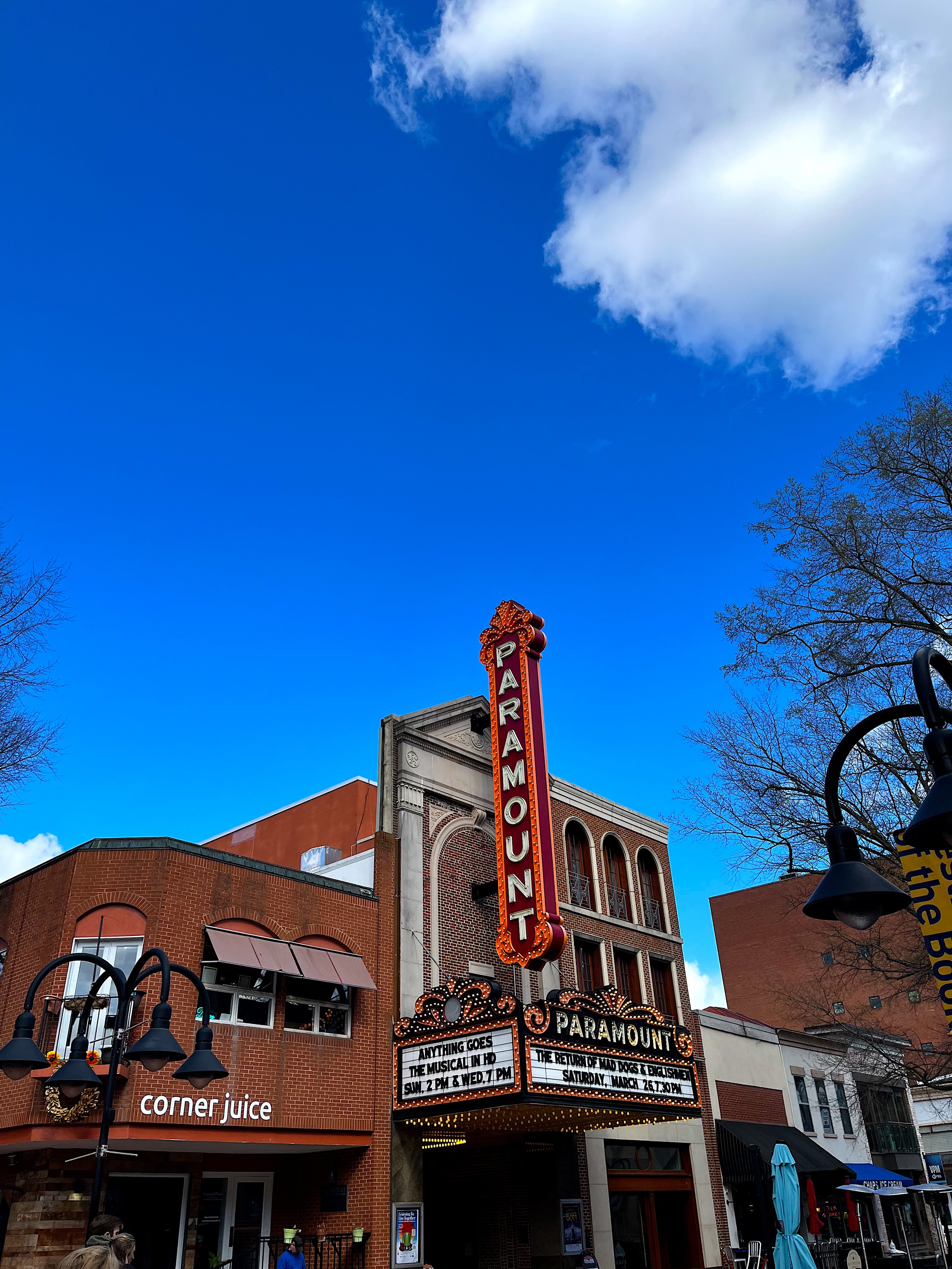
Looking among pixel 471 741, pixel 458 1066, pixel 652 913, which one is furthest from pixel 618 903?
pixel 458 1066

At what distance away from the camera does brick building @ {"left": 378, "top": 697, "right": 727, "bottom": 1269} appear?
23062mm

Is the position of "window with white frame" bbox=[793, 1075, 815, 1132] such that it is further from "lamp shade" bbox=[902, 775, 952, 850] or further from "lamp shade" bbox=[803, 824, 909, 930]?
"lamp shade" bbox=[902, 775, 952, 850]

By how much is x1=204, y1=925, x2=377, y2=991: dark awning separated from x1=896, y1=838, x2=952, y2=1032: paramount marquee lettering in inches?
493

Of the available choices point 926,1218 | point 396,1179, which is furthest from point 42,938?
point 926,1218

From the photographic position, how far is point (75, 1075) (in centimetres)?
1188

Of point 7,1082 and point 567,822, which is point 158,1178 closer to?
point 7,1082

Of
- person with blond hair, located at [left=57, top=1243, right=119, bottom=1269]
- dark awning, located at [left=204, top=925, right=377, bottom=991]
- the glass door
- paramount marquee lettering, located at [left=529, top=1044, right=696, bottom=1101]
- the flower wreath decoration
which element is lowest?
person with blond hair, located at [left=57, top=1243, right=119, bottom=1269]

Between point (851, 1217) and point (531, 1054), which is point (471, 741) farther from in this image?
point (851, 1217)

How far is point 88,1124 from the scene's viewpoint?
54.4ft

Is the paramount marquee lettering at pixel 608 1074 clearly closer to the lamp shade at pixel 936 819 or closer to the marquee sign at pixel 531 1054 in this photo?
the marquee sign at pixel 531 1054

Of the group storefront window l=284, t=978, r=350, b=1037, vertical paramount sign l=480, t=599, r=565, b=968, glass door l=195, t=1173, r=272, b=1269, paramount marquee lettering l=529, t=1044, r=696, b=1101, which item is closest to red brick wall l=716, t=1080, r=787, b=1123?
paramount marquee lettering l=529, t=1044, r=696, b=1101

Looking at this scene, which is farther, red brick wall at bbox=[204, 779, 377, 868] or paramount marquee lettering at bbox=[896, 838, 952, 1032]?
red brick wall at bbox=[204, 779, 377, 868]

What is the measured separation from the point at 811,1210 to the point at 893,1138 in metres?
13.9

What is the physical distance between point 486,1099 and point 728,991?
4660cm
